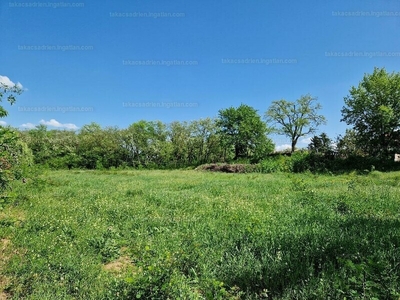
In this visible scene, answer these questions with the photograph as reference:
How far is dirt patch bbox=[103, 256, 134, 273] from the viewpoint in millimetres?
4449

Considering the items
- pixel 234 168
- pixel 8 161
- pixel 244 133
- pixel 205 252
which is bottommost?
pixel 205 252

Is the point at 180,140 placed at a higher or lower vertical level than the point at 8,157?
higher

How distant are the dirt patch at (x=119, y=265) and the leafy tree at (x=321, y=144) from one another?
35.1 meters

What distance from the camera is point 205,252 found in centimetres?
469

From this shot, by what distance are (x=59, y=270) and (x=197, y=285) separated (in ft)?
7.67

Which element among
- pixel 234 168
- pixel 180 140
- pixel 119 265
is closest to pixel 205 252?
pixel 119 265

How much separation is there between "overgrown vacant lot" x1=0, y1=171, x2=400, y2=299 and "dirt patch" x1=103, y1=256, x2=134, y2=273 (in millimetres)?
35

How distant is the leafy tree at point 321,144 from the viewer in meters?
35.5

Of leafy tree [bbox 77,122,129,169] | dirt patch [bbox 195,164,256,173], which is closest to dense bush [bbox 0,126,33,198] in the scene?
dirt patch [bbox 195,164,256,173]

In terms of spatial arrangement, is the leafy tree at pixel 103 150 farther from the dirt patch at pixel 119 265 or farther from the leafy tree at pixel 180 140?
the dirt patch at pixel 119 265

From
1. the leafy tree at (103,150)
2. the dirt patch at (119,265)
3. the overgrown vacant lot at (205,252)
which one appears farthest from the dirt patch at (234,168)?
the dirt patch at (119,265)

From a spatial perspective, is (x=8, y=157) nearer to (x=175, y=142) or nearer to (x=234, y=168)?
(x=234, y=168)

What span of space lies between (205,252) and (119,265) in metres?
1.61

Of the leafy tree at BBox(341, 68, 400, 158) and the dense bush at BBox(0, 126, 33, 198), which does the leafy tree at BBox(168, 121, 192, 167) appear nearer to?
the leafy tree at BBox(341, 68, 400, 158)
